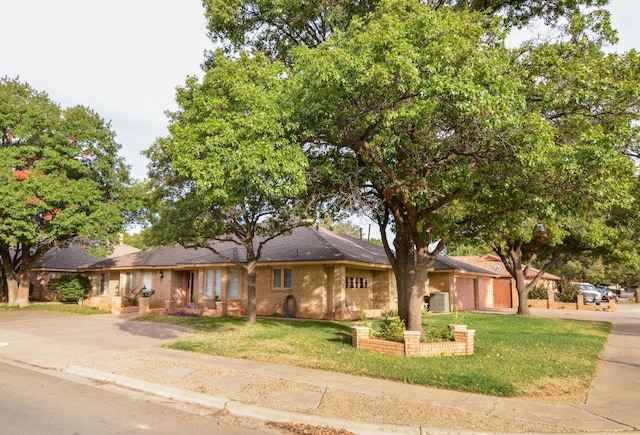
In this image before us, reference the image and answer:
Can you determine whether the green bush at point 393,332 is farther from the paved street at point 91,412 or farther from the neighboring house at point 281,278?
the neighboring house at point 281,278

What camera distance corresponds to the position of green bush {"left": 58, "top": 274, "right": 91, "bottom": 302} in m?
29.8

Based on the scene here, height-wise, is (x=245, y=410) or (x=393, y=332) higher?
(x=393, y=332)

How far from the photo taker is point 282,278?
23.9 meters

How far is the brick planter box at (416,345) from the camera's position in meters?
11.4

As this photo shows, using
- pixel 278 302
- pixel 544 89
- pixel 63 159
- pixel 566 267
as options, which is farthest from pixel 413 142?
pixel 566 267

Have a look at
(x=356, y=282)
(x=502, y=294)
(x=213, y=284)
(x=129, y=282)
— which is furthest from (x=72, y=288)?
(x=502, y=294)

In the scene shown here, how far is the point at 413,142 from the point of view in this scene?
474 inches

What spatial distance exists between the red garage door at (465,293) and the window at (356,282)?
32.9ft

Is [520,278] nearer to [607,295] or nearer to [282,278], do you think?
[282,278]

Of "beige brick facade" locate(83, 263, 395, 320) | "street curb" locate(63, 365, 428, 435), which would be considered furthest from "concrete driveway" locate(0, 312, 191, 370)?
"beige brick facade" locate(83, 263, 395, 320)

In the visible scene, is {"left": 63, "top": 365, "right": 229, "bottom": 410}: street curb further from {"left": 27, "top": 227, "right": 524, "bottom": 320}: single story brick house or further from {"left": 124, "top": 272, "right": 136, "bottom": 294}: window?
{"left": 124, "top": 272, "right": 136, "bottom": 294}: window

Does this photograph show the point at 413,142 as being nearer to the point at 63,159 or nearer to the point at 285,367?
the point at 285,367

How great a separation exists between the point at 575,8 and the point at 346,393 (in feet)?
40.0

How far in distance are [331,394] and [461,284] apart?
28.0 meters
